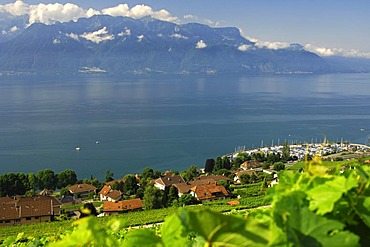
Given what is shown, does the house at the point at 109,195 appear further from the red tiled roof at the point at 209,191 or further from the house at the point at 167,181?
the red tiled roof at the point at 209,191

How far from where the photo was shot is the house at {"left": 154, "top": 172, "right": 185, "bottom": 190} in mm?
32438

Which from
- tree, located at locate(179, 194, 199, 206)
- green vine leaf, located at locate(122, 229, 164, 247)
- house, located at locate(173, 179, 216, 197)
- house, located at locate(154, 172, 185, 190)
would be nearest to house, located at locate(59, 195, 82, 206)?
house, located at locate(154, 172, 185, 190)

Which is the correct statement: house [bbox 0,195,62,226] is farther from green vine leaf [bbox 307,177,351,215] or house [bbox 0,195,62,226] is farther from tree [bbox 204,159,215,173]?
green vine leaf [bbox 307,177,351,215]

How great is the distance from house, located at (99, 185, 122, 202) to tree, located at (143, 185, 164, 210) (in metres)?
4.95

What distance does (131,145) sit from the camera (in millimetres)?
50375

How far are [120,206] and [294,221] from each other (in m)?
25.7

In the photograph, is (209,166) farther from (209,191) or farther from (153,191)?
(153,191)

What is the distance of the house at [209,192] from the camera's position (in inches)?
1120

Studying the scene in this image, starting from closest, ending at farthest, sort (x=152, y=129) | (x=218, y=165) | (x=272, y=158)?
1. (x=218, y=165)
2. (x=272, y=158)
3. (x=152, y=129)

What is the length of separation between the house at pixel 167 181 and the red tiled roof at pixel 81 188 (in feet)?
19.9

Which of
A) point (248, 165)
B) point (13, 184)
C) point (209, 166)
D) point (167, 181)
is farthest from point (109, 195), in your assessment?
point (248, 165)

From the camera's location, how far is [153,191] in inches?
1011

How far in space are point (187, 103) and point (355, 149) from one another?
48937 millimetres

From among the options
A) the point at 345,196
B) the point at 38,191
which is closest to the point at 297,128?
the point at 38,191
